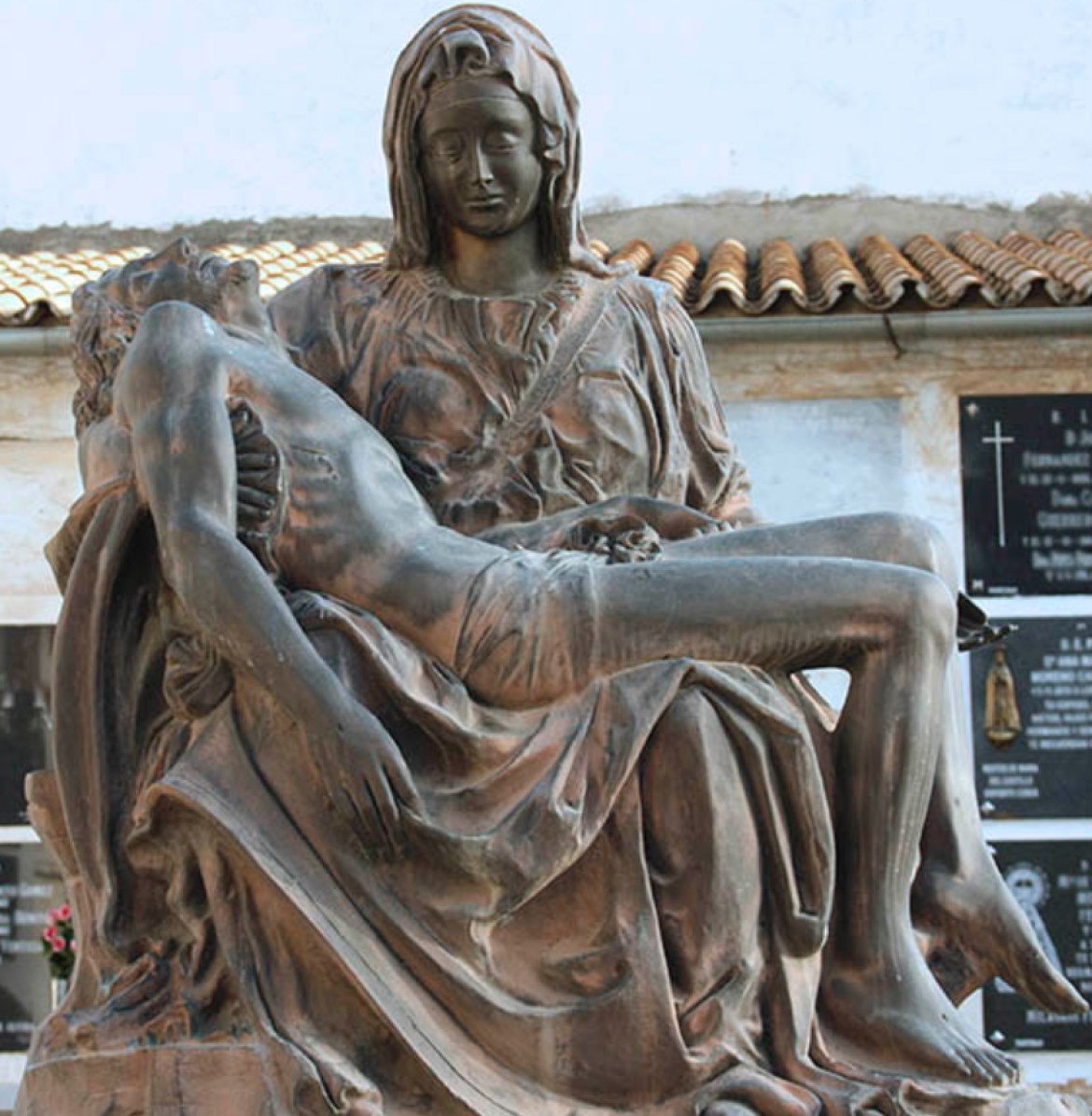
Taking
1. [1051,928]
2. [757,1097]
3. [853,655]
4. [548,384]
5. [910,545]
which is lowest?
[1051,928]

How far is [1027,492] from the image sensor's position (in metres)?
14.5

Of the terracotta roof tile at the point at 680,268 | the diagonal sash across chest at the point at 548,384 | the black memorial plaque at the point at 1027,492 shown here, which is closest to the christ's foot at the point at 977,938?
the diagonal sash across chest at the point at 548,384

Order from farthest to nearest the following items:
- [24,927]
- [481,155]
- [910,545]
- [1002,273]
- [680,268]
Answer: [680,268]
[1002,273]
[24,927]
[481,155]
[910,545]

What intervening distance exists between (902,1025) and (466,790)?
75 cm

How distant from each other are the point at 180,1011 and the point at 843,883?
1.05m

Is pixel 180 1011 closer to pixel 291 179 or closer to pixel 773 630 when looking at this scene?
pixel 773 630

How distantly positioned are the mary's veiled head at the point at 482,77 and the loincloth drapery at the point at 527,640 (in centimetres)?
96

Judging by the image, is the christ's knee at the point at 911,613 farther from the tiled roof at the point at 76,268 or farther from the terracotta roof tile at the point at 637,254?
the terracotta roof tile at the point at 637,254

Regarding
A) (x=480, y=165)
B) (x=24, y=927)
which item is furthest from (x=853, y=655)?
(x=24, y=927)

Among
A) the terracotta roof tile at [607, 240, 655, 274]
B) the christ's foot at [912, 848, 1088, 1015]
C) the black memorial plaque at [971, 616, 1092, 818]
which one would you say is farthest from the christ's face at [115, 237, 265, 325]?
the terracotta roof tile at [607, 240, 655, 274]

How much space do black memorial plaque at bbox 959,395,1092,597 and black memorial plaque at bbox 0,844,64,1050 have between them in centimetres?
439

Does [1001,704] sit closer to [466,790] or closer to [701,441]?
[701,441]

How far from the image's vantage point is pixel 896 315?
13.9 m

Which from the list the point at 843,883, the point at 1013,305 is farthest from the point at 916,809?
the point at 1013,305
